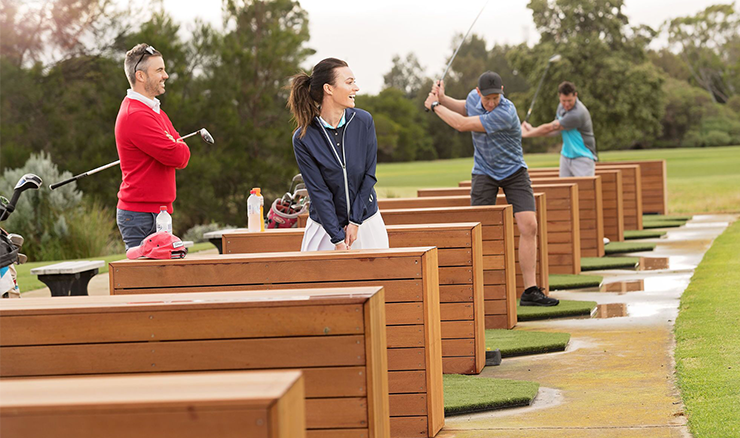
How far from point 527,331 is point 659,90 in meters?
48.6

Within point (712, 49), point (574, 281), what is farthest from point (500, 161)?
point (712, 49)

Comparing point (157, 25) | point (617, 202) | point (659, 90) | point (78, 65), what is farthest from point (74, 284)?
point (659, 90)

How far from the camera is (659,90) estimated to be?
174 feet

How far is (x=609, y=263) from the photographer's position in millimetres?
11523

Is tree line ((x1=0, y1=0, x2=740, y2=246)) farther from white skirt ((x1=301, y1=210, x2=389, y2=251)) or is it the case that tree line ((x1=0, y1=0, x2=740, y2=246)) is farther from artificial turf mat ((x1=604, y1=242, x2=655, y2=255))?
white skirt ((x1=301, y1=210, x2=389, y2=251))

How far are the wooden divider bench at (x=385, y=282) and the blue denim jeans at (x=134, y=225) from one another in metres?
0.81

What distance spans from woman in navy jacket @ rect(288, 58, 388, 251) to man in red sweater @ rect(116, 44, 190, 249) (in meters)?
0.78

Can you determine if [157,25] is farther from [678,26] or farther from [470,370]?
[678,26]

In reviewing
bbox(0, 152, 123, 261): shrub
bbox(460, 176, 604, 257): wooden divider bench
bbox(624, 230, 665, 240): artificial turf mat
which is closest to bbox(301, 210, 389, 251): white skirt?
bbox(460, 176, 604, 257): wooden divider bench

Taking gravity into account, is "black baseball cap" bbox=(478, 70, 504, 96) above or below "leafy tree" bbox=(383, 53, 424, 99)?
below

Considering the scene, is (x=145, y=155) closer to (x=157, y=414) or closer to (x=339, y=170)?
(x=339, y=170)

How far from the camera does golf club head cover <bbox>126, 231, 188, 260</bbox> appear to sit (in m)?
4.64

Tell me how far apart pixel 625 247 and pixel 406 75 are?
10941 centimetres

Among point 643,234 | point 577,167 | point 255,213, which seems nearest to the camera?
point 255,213
